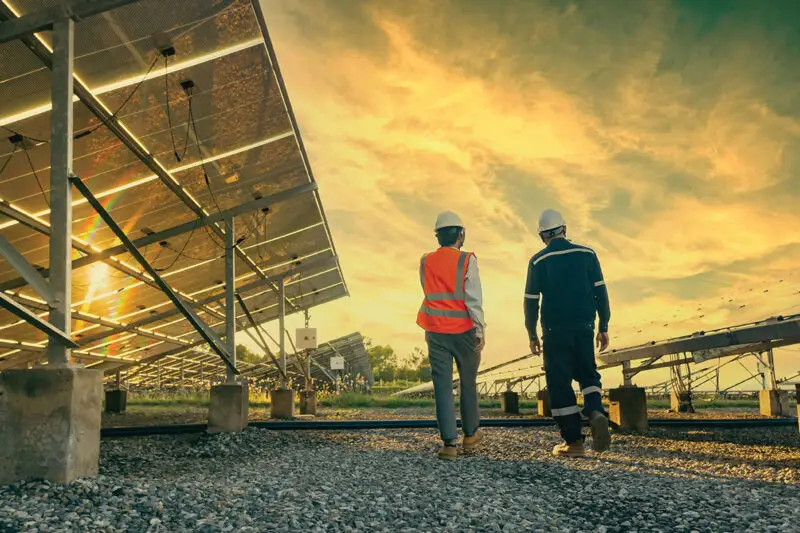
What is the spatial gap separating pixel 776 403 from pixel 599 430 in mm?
8147

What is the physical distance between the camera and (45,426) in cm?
450

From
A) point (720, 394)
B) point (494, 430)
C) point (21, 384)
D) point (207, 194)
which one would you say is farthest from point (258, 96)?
point (720, 394)

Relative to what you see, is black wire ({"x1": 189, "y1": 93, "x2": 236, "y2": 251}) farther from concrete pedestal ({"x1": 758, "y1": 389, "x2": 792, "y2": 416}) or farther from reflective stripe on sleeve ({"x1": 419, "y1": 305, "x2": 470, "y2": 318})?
concrete pedestal ({"x1": 758, "y1": 389, "x2": 792, "y2": 416})

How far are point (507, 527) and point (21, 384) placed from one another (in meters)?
3.75

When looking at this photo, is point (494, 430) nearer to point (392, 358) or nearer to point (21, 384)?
point (21, 384)

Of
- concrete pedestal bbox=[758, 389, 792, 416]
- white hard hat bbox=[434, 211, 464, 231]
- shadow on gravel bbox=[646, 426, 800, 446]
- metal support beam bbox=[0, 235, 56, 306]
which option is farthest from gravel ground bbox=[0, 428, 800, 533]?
concrete pedestal bbox=[758, 389, 792, 416]

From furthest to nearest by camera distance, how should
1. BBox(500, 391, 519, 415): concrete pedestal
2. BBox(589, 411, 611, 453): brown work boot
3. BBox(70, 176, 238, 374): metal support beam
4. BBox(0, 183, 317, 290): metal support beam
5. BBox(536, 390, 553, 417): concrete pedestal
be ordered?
BBox(500, 391, 519, 415): concrete pedestal → BBox(536, 390, 553, 417): concrete pedestal → BBox(0, 183, 317, 290): metal support beam → BBox(70, 176, 238, 374): metal support beam → BBox(589, 411, 611, 453): brown work boot

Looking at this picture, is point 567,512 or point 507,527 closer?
point 507,527

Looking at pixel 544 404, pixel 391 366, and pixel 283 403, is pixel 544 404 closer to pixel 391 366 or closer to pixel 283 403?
→ pixel 283 403

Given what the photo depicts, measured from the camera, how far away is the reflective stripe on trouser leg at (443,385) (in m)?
5.84

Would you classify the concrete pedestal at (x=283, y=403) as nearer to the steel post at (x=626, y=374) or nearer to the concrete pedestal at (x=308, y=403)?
the concrete pedestal at (x=308, y=403)

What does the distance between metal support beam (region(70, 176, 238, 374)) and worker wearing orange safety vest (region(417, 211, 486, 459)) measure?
10.8ft

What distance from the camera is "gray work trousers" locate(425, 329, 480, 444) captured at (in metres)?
5.87

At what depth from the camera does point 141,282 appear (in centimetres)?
1557
